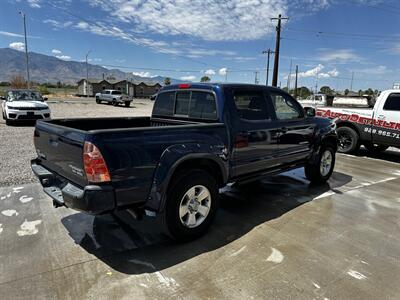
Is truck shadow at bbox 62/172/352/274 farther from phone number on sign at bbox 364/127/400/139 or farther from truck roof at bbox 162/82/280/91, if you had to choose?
phone number on sign at bbox 364/127/400/139

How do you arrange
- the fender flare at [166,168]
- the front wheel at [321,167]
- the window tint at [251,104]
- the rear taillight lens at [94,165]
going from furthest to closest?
the front wheel at [321,167] < the window tint at [251,104] < the fender flare at [166,168] < the rear taillight lens at [94,165]

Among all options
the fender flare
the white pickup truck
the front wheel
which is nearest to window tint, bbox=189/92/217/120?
the fender flare

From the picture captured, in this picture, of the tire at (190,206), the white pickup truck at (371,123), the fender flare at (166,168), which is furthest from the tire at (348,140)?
the fender flare at (166,168)

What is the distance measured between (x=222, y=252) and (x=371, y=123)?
7.57 metres

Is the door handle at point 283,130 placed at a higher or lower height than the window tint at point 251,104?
lower

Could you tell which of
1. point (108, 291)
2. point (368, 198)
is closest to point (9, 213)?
point (108, 291)

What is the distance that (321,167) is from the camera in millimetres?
6211

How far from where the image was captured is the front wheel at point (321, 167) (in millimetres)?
6090

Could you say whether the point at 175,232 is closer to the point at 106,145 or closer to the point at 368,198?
the point at 106,145

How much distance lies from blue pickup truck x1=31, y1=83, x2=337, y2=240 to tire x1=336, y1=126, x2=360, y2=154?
479cm

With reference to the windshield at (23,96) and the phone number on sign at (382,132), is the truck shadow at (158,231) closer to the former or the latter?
the phone number on sign at (382,132)

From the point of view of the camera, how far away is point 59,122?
417cm

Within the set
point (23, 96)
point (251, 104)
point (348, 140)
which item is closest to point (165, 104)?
point (251, 104)

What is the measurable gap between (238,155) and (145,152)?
148cm
